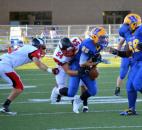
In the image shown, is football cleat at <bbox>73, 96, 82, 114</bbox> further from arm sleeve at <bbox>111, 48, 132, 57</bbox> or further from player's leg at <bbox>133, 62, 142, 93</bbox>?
player's leg at <bbox>133, 62, 142, 93</bbox>

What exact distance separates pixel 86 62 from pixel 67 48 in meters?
0.40

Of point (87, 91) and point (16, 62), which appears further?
point (87, 91)

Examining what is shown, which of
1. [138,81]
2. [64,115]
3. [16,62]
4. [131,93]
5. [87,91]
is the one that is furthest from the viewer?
[87,91]

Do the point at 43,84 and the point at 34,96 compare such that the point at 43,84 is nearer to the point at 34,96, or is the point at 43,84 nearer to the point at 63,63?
the point at 34,96

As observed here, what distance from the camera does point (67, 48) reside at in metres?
9.38

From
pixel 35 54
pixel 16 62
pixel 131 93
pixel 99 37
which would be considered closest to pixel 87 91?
pixel 131 93

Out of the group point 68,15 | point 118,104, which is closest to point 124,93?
point 118,104

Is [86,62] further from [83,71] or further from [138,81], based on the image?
[138,81]

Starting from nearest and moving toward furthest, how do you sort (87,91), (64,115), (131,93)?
(131,93) → (64,115) → (87,91)

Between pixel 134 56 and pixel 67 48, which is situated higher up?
pixel 67 48

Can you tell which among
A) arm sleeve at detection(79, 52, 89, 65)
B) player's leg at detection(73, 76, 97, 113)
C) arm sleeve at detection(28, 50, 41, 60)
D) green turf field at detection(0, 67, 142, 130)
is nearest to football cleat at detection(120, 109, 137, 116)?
green turf field at detection(0, 67, 142, 130)

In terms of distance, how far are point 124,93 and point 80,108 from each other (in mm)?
2814

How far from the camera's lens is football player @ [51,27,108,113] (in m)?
9.30

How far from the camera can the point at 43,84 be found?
1521 centimetres
